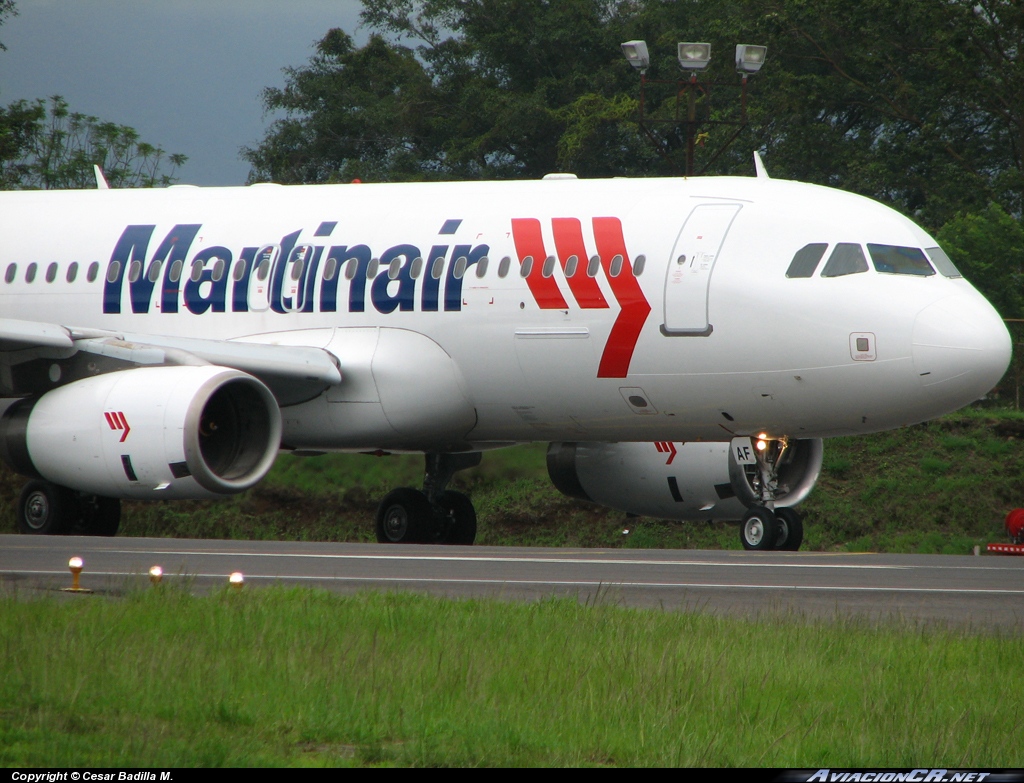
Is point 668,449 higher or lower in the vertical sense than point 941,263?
lower

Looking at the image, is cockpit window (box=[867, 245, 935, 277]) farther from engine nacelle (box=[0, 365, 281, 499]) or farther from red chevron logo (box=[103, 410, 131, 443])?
red chevron logo (box=[103, 410, 131, 443])

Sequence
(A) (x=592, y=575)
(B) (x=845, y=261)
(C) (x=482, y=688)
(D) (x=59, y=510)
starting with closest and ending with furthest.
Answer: (C) (x=482, y=688) → (A) (x=592, y=575) → (B) (x=845, y=261) → (D) (x=59, y=510)

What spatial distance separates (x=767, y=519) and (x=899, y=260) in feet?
8.73

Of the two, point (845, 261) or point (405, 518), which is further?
point (405, 518)

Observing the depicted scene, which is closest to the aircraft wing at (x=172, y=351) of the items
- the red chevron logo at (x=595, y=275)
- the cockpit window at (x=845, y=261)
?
the red chevron logo at (x=595, y=275)

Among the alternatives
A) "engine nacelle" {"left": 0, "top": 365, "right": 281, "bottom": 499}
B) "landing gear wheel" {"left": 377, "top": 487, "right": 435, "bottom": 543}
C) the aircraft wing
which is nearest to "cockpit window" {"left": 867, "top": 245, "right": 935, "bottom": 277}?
the aircraft wing

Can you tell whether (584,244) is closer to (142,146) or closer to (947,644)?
(947,644)

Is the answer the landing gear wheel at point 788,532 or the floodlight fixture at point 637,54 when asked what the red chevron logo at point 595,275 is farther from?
the floodlight fixture at point 637,54

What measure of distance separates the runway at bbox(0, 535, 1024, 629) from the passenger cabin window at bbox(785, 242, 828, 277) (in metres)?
2.59

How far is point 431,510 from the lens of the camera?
18328 millimetres

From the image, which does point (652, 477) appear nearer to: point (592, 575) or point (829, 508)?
point (592, 575)
